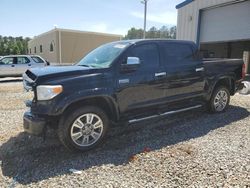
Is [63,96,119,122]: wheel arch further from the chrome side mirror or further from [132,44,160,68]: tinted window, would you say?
[132,44,160,68]: tinted window

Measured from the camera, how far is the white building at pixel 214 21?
524 inches

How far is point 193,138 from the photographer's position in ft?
15.4

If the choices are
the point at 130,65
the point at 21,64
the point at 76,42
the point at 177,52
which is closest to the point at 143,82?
the point at 130,65

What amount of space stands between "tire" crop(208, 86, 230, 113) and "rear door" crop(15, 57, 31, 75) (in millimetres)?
13081

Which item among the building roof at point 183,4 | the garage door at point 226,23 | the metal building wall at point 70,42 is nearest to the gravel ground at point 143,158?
the garage door at point 226,23

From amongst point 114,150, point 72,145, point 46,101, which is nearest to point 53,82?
point 46,101

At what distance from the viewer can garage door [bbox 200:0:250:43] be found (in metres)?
13.2

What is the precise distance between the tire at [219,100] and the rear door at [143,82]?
1.82 m

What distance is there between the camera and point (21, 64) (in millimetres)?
15859

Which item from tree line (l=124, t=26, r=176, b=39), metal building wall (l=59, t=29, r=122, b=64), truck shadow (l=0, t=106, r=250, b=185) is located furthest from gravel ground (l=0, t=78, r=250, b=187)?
tree line (l=124, t=26, r=176, b=39)

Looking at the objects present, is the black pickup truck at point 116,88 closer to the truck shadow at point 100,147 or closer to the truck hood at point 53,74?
the truck hood at point 53,74

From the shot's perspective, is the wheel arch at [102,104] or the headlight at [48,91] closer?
the headlight at [48,91]

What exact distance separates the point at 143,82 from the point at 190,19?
13.1m

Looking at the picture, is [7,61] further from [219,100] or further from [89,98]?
[219,100]
